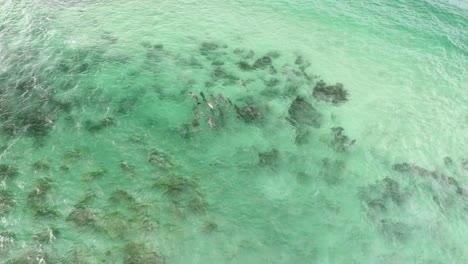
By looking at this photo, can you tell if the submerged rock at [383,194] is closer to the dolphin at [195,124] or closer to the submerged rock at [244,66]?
the dolphin at [195,124]

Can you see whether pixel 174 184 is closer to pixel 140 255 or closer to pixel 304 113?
pixel 140 255

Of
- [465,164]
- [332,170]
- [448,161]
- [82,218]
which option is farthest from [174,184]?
[465,164]

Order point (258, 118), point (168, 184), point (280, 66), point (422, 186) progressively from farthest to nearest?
point (280, 66) < point (258, 118) < point (422, 186) < point (168, 184)

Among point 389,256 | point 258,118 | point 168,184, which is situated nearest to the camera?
point 389,256

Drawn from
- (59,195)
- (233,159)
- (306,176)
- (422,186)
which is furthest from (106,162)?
(422,186)

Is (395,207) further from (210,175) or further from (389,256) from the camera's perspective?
(210,175)

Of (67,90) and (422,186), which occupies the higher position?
(67,90)

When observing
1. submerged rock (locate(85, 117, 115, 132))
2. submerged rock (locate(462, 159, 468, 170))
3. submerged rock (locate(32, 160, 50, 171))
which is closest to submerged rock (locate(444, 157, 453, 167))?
submerged rock (locate(462, 159, 468, 170))
